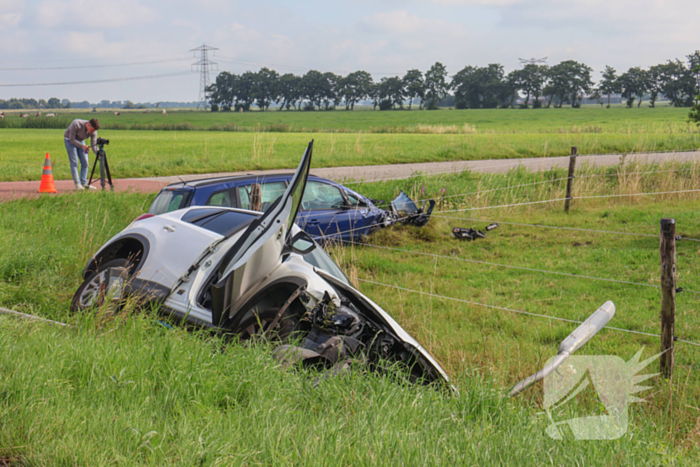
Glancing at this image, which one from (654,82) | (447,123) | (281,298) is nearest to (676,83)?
(654,82)

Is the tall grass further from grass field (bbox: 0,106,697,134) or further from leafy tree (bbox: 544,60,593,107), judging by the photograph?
leafy tree (bbox: 544,60,593,107)

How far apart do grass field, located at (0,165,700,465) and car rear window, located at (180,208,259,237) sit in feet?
4.09

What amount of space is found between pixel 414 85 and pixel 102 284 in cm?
14116

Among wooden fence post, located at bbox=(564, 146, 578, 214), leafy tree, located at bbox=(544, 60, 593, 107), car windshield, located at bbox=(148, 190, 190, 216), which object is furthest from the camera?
leafy tree, located at bbox=(544, 60, 593, 107)

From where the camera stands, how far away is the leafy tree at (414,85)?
13962cm

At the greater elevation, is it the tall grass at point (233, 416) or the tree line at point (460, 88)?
the tree line at point (460, 88)

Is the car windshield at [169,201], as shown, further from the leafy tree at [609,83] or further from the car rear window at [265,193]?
the leafy tree at [609,83]

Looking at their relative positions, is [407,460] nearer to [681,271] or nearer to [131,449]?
[131,449]

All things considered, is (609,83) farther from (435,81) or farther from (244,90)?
(244,90)

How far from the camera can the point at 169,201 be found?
789cm
